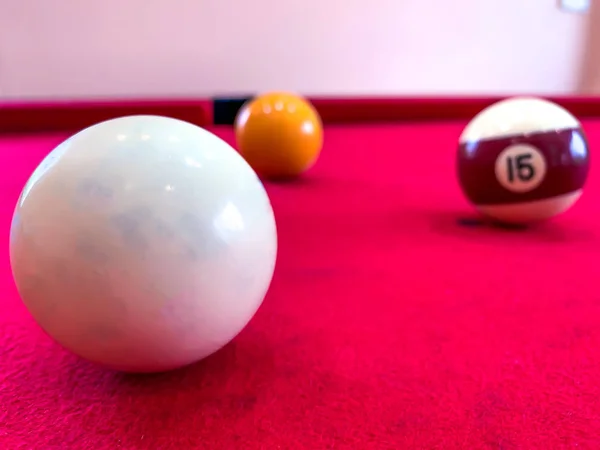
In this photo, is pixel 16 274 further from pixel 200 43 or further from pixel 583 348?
pixel 200 43

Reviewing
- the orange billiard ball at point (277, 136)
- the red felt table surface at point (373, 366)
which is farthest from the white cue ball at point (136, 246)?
the orange billiard ball at point (277, 136)

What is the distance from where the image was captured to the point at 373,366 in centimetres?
84

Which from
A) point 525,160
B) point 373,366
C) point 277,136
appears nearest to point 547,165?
point 525,160

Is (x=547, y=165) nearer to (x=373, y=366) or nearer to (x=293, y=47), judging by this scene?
(x=373, y=366)

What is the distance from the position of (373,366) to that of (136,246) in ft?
1.21

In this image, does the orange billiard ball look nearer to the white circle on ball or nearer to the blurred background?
the white circle on ball

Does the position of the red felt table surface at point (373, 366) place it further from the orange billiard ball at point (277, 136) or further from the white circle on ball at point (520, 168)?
the orange billiard ball at point (277, 136)

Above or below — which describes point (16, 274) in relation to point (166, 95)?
above

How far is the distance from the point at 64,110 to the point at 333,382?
8.94ft

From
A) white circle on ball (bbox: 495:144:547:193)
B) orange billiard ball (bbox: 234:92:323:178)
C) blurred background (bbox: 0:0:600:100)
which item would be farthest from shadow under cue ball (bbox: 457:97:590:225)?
blurred background (bbox: 0:0:600:100)

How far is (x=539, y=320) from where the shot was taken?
0.98 metres

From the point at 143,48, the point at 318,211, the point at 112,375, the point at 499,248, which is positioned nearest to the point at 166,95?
the point at 143,48

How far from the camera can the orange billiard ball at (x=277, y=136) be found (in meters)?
2.10

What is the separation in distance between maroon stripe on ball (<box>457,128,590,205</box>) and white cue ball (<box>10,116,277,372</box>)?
2.79 feet
